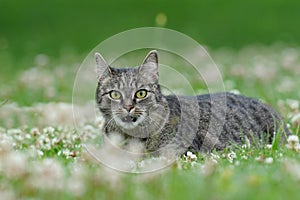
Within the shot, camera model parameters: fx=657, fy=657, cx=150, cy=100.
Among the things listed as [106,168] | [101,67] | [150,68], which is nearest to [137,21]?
[101,67]

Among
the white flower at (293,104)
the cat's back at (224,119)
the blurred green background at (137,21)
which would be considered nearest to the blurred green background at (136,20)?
the blurred green background at (137,21)

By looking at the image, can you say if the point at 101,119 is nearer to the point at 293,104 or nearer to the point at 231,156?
the point at 231,156

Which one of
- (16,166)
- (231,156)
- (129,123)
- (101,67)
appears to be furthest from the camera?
(101,67)

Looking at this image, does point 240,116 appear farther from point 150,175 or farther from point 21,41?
point 21,41

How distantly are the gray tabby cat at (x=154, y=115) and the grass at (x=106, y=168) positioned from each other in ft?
1.65

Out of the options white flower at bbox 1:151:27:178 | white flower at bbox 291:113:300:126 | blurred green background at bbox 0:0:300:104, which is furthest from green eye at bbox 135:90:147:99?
blurred green background at bbox 0:0:300:104

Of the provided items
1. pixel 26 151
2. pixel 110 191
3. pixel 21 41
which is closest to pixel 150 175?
pixel 110 191

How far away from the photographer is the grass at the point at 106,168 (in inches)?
165

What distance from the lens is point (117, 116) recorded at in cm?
677

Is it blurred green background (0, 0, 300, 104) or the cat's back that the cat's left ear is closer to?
the cat's back

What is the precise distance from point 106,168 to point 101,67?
7.24 feet

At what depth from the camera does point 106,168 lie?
5113 mm

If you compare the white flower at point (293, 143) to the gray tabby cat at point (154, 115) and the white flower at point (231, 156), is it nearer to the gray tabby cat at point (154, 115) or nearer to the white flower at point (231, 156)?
the white flower at point (231, 156)

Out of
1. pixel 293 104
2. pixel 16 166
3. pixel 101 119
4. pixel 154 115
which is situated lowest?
pixel 16 166
